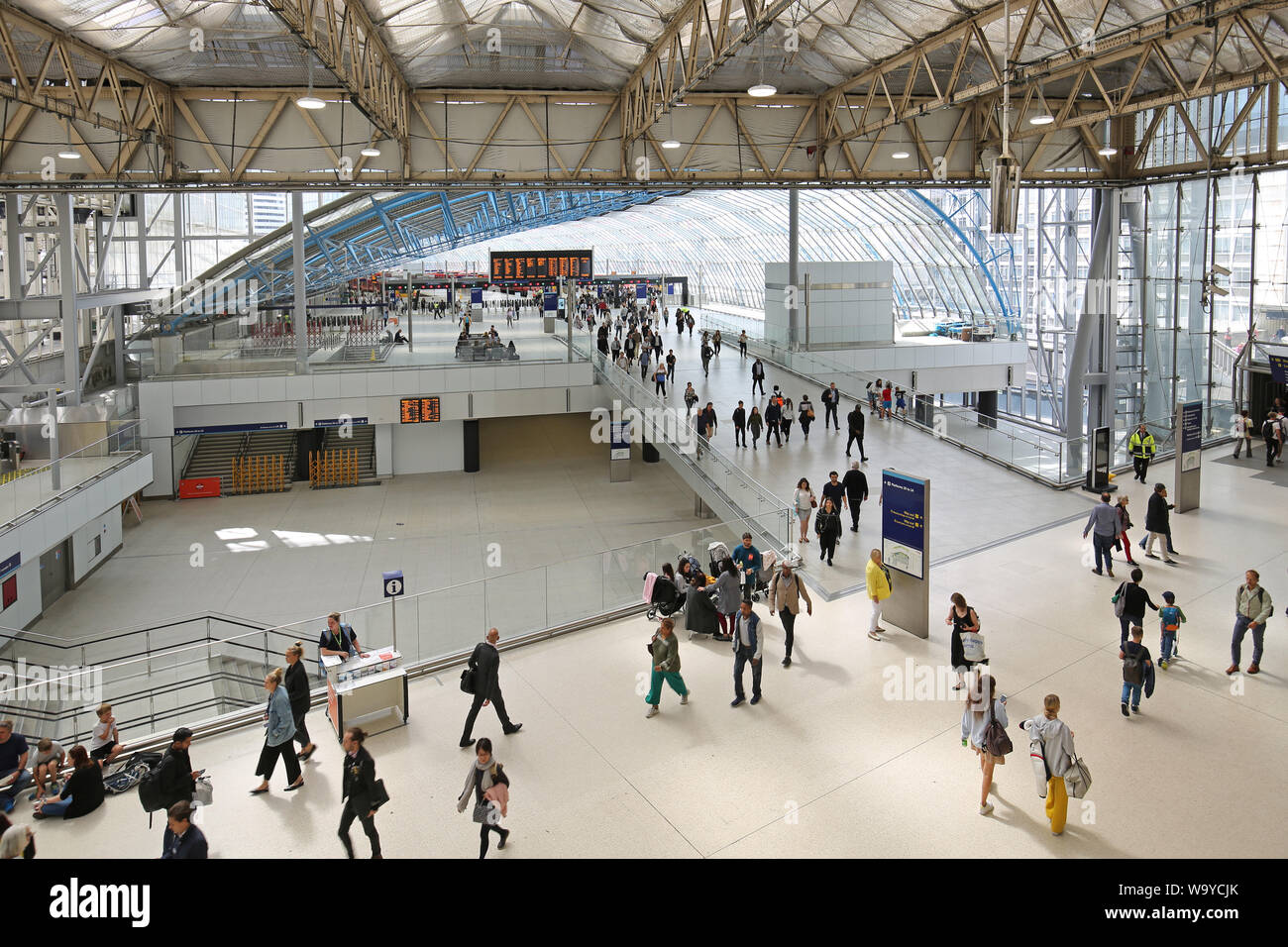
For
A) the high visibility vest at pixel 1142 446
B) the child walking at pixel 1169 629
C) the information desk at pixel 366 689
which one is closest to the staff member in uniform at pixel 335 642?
the information desk at pixel 366 689

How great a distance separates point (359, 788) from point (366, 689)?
2.98m

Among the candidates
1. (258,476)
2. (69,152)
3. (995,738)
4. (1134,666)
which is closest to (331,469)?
(258,476)

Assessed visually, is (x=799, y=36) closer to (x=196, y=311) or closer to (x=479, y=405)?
(x=479, y=405)

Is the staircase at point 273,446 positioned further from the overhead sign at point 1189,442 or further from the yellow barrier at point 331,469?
the overhead sign at point 1189,442

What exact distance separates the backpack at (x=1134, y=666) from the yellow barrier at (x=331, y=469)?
31215 mm

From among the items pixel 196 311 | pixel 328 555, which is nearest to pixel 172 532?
pixel 328 555

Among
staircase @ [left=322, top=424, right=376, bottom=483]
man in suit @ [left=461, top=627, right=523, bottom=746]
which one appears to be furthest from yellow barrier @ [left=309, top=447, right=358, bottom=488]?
man in suit @ [left=461, top=627, right=523, bottom=746]

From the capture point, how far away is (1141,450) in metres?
21.1

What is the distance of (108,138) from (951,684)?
73.1 feet

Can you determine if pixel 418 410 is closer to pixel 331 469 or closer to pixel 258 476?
pixel 331 469

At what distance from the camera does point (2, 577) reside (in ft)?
60.5

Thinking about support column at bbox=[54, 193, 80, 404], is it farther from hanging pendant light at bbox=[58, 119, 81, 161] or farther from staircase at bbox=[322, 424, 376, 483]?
staircase at bbox=[322, 424, 376, 483]

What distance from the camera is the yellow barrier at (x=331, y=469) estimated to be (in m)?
37.2

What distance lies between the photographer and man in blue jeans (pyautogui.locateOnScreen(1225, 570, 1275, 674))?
36.2 ft
